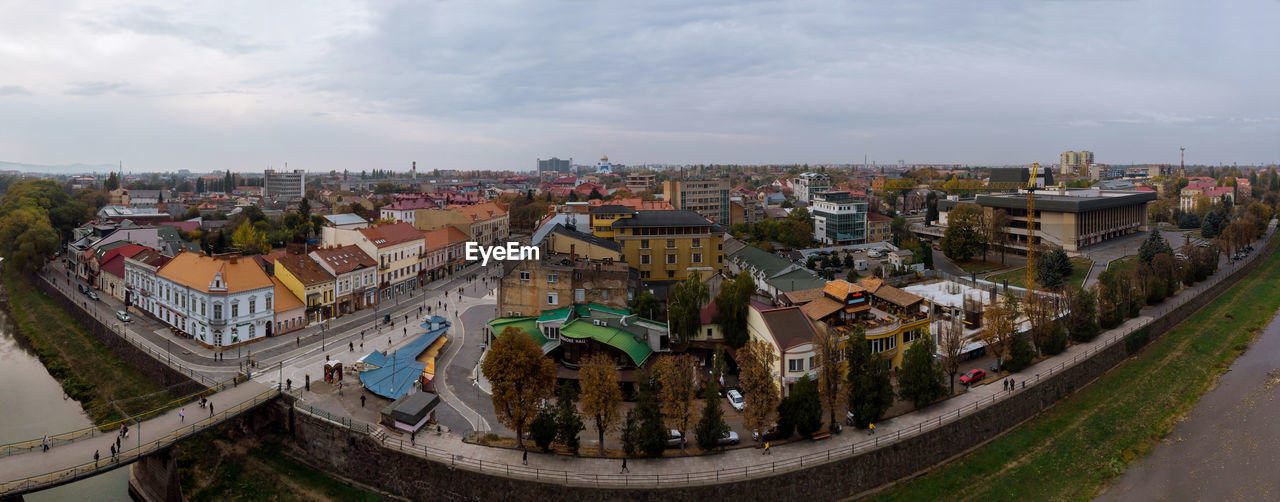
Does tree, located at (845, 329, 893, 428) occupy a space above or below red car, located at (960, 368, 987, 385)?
above

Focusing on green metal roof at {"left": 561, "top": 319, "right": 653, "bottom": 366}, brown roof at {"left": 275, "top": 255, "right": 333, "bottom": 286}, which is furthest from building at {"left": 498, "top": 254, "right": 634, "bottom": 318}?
brown roof at {"left": 275, "top": 255, "right": 333, "bottom": 286}

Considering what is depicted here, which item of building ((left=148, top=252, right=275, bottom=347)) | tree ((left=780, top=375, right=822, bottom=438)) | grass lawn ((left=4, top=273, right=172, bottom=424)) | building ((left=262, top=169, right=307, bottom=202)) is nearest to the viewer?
tree ((left=780, top=375, right=822, bottom=438))

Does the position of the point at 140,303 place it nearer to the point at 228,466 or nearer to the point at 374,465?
the point at 228,466

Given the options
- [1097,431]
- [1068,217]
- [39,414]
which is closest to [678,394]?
[1097,431]

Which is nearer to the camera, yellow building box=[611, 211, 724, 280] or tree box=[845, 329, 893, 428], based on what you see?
tree box=[845, 329, 893, 428]

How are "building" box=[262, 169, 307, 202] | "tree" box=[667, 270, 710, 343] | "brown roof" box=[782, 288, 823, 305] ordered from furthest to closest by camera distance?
"building" box=[262, 169, 307, 202], "brown roof" box=[782, 288, 823, 305], "tree" box=[667, 270, 710, 343]

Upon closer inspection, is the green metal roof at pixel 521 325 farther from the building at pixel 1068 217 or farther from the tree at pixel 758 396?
the building at pixel 1068 217

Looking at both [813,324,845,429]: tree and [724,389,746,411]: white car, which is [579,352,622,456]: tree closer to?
[724,389,746,411]: white car

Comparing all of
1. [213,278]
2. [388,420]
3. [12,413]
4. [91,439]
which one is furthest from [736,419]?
[12,413]

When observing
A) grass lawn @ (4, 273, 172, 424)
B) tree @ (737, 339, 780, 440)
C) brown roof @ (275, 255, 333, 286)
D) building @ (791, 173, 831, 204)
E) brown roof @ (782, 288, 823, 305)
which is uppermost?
building @ (791, 173, 831, 204)
